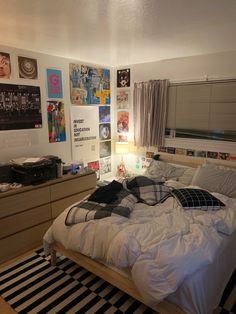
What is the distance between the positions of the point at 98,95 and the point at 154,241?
105 inches

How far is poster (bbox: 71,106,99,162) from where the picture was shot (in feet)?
11.6

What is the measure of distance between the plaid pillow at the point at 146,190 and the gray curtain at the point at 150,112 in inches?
41.4

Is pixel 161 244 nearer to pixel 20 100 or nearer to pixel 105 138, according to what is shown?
pixel 20 100

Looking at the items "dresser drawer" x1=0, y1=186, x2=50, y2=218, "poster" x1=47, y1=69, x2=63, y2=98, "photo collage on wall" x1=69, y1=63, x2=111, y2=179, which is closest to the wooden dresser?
"dresser drawer" x1=0, y1=186, x2=50, y2=218

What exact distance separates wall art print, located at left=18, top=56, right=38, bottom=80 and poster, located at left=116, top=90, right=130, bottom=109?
4.76 ft

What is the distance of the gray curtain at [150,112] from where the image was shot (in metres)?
3.46

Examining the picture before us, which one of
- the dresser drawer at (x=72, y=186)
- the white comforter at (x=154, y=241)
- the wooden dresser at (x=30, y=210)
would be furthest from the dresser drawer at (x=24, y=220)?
the white comforter at (x=154, y=241)

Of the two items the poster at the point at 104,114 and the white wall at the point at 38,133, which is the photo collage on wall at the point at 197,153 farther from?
the white wall at the point at 38,133

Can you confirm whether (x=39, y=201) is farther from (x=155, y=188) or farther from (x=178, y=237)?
(x=178, y=237)

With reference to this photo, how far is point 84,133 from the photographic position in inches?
→ 145

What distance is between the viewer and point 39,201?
2672mm

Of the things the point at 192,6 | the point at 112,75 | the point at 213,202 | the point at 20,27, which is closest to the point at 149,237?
the point at 213,202

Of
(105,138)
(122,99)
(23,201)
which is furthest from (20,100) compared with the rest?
(122,99)

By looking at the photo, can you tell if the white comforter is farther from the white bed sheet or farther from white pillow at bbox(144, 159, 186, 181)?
white pillow at bbox(144, 159, 186, 181)
